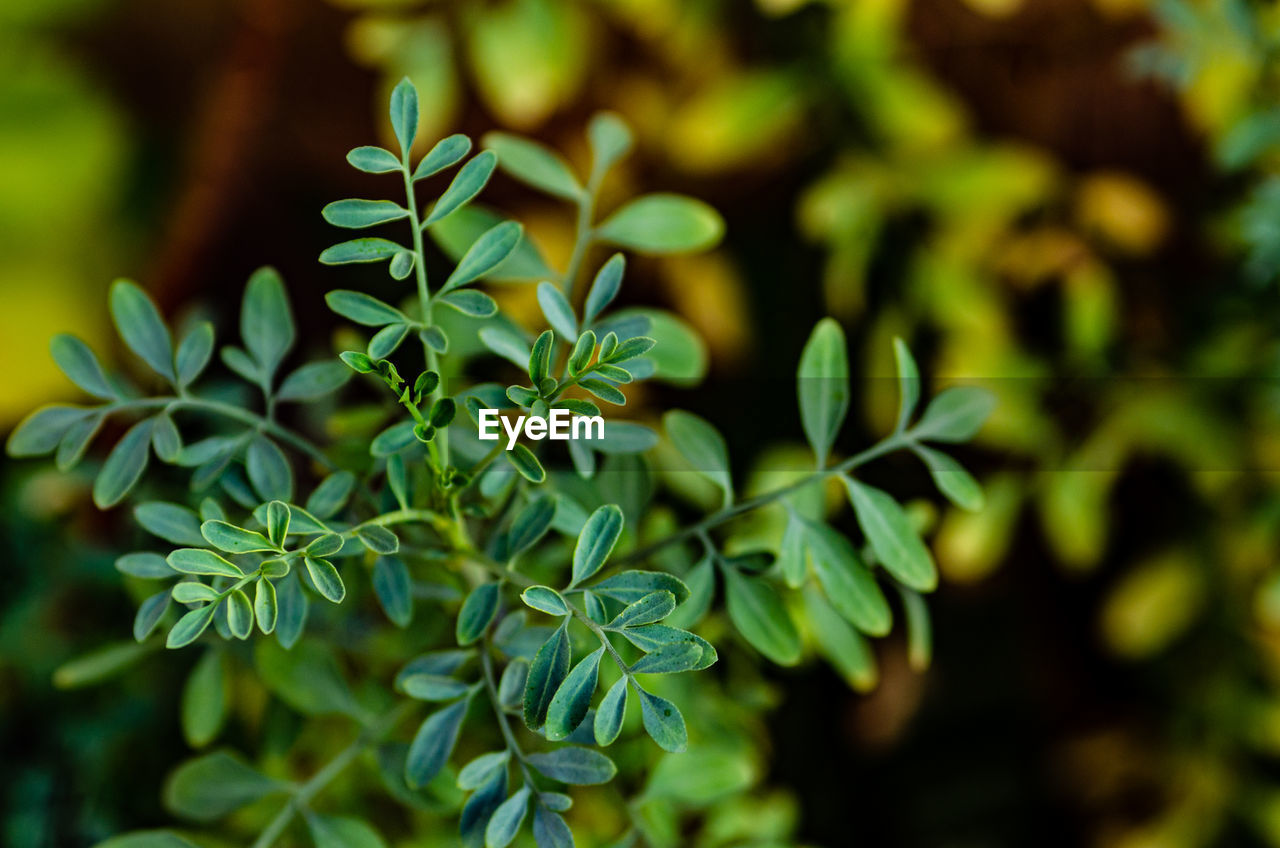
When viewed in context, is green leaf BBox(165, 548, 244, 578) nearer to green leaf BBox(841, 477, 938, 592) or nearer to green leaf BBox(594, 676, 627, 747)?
green leaf BBox(594, 676, 627, 747)

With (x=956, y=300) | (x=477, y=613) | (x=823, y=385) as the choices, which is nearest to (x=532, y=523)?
(x=477, y=613)

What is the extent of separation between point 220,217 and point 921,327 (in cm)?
87

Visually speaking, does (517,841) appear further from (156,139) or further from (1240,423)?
(156,139)

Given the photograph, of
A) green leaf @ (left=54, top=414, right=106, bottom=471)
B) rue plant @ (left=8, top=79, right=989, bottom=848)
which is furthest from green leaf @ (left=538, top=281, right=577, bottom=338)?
green leaf @ (left=54, top=414, right=106, bottom=471)

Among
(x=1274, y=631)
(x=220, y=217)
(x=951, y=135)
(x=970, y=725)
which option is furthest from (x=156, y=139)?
(x=1274, y=631)

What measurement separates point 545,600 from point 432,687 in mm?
95

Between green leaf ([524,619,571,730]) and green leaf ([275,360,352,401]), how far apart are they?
17cm

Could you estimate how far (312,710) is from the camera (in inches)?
16.9

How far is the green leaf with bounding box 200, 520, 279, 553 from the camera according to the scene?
29 cm

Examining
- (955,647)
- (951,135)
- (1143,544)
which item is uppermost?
(951,135)

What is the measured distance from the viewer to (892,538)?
0.39 m

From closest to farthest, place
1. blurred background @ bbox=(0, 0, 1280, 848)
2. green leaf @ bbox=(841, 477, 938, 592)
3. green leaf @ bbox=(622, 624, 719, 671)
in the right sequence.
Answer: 1. green leaf @ bbox=(622, 624, 719, 671)
2. green leaf @ bbox=(841, 477, 938, 592)
3. blurred background @ bbox=(0, 0, 1280, 848)

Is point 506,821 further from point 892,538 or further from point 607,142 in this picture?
point 607,142

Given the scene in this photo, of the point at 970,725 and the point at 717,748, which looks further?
the point at 970,725
